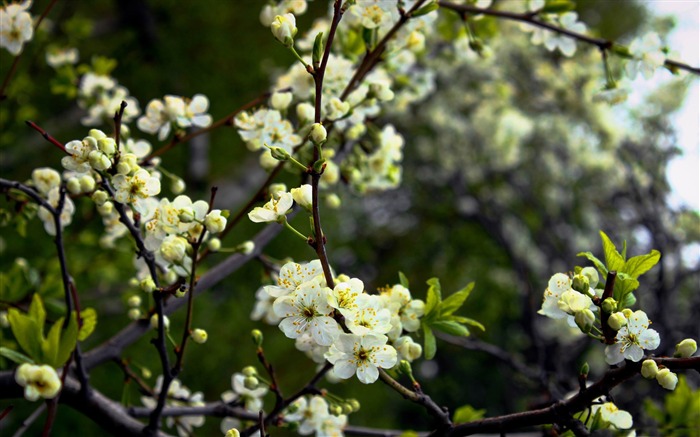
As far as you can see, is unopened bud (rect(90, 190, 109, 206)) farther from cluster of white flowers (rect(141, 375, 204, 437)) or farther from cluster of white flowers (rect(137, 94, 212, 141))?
cluster of white flowers (rect(141, 375, 204, 437))

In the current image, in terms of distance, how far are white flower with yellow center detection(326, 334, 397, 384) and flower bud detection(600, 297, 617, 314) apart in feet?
0.68

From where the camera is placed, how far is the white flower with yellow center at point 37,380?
1.65ft

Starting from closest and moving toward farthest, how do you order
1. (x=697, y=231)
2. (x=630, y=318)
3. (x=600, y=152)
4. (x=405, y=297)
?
(x=630, y=318) < (x=405, y=297) < (x=697, y=231) < (x=600, y=152)

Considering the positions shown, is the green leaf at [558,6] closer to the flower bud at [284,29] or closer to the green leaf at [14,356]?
the flower bud at [284,29]

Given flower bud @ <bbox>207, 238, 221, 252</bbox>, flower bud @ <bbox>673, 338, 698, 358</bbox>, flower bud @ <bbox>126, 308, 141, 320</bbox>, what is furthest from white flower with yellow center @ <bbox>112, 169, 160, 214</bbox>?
flower bud @ <bbox>673, 338, 698, 358</bbox>

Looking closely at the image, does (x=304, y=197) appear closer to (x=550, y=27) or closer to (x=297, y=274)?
(x=297, y=274)

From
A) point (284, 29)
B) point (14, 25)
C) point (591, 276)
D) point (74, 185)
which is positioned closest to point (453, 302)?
point (591, 276)

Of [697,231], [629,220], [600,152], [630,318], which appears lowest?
[630,318]

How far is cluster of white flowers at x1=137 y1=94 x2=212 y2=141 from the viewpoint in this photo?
89cm

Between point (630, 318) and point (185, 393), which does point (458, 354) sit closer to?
point (185, 393)

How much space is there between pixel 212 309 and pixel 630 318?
2.45m

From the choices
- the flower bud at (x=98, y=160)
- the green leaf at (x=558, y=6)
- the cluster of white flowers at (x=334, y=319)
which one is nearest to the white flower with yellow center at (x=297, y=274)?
the cluster of white flowers at (x=334, y=319)

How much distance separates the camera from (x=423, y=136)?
4.10 meters

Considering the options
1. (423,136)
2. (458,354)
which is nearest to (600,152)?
(423,136)
